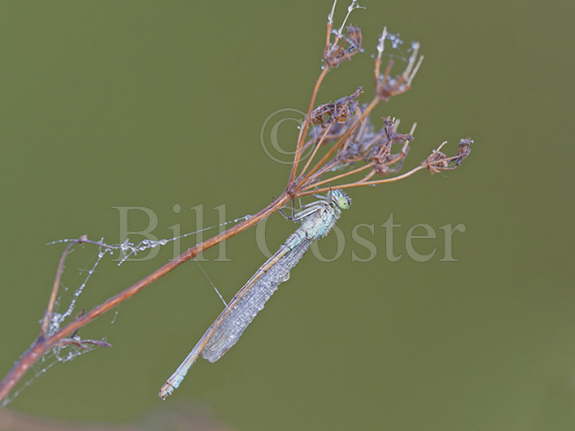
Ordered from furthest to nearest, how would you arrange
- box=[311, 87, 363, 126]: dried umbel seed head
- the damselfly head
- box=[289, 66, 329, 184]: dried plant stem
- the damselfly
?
1. the damselfly head
2. the damselfly
3. box=[311, 87, 363, 126]: dried umbel seed head
4. box=[289, 66, 329, 184]: dried plant stem

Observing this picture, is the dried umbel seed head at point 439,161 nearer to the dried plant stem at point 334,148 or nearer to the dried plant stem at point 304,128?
the dried plant stem at point 334,148

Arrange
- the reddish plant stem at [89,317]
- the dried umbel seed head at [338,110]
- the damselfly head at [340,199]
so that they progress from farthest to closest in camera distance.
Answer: the damselfly head at [340,199]
the dried umbel seed head at [338,110]
the reddish plant stem at [89,317]

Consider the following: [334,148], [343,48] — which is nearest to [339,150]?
[334,148]

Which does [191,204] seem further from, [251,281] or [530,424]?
[530,424]

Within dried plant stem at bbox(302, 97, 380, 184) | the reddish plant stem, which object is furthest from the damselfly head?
the reddish plant stem

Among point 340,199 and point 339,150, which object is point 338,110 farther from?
point 340,199

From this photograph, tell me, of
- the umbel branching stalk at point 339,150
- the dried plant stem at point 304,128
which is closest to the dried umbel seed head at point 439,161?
the umbel branching stalk at point 339,150

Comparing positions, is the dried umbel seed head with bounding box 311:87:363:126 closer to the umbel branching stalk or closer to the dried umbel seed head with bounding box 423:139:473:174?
the umbel branching stalk
